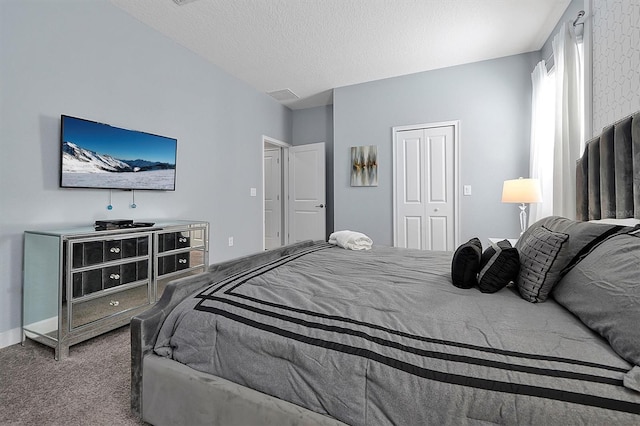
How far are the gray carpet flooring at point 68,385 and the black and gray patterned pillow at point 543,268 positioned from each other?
183cm

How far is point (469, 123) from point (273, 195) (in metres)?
3.51

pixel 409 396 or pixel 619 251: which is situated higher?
pixel 619 251

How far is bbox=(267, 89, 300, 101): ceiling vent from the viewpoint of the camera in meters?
4.65

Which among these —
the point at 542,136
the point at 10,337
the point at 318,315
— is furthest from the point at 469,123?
the point at 10,337

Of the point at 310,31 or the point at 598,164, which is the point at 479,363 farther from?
the point at 310,31

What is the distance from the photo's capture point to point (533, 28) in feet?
9.90

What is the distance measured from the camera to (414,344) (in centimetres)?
88

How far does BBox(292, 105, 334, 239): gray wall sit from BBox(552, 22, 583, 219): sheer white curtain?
325 cm

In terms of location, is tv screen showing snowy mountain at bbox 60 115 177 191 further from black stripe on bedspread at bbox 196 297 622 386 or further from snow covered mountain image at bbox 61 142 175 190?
black stripe on bedspread at bbox 196 297 622 386

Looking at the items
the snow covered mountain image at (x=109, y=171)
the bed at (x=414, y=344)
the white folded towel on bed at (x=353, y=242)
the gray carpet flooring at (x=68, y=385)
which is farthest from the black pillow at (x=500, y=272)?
the snow covered mountain image at (x=109, y=171)

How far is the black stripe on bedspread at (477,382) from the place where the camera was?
66 centimetres

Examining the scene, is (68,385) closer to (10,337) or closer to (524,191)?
(10,337)

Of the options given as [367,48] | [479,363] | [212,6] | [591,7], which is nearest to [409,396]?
[479,363]

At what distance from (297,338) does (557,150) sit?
2.87m
